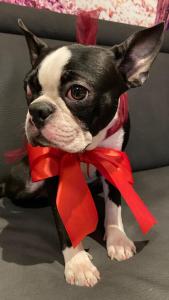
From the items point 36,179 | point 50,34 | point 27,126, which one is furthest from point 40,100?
point 50,34

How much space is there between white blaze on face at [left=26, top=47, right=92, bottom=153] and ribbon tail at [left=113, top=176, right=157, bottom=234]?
0.57 ft

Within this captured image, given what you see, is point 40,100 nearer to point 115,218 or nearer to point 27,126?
point 27,126

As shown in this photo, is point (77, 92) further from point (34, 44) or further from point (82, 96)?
point (34, 44)

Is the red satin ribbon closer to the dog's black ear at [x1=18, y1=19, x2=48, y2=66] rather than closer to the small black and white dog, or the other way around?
the small black and white dog

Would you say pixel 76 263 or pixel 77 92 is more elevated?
pixel 77 92

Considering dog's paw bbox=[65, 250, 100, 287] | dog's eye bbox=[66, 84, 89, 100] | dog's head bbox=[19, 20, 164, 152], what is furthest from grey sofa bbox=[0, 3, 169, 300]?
dog's eye bbox=[66, 84, 89, 100]

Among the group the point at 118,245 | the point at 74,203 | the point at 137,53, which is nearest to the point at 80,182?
the point at 74,203

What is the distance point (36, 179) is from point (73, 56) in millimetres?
330

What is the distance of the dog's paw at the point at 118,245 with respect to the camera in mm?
930

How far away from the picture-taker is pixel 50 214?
1166 millimetres

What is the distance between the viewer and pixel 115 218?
3.43 feet

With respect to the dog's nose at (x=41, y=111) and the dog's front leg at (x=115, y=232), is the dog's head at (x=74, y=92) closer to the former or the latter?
the dog's nose at (x=41, y=111)

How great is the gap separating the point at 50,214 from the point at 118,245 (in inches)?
11.3

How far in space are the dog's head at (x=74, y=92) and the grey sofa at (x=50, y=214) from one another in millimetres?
265
